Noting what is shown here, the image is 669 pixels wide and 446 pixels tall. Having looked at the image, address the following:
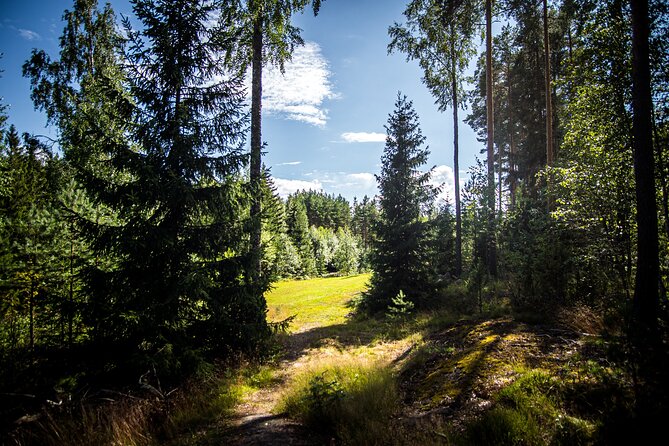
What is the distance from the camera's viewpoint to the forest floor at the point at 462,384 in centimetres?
391

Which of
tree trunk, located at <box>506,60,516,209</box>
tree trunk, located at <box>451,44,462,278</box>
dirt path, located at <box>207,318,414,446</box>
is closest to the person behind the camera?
dirt path, located at <box>207,318,414,446</box>

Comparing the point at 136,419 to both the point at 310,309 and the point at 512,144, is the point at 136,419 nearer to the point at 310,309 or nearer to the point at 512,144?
the point at 310,309

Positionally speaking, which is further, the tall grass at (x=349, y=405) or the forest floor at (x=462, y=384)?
the tall grass at (x=349, y=405)

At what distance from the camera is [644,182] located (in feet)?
17.1

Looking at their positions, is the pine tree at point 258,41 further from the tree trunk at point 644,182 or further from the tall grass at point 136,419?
the tree trunk at point 644,182

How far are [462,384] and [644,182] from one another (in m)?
4.84

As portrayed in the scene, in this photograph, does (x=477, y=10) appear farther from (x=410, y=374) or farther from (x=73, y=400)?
(x=73, y=400)

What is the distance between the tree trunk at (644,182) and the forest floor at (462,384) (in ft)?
3.74

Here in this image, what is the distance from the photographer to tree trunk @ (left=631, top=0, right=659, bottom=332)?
4.91m

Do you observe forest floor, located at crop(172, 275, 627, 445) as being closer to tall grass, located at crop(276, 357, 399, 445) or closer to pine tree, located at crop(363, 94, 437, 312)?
tall grass, located at crop(276, 357, 399, 445)

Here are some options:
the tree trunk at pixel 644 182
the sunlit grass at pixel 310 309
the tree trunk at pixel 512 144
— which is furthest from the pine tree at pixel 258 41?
the tree trunk at pixel 512 144

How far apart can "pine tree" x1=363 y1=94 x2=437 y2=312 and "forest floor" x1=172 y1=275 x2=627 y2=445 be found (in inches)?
159

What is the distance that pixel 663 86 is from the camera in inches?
253

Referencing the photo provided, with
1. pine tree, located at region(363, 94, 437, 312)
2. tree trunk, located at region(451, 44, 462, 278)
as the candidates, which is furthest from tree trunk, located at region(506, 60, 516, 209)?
pine tree, located at region(363, 94, 437, 312)
